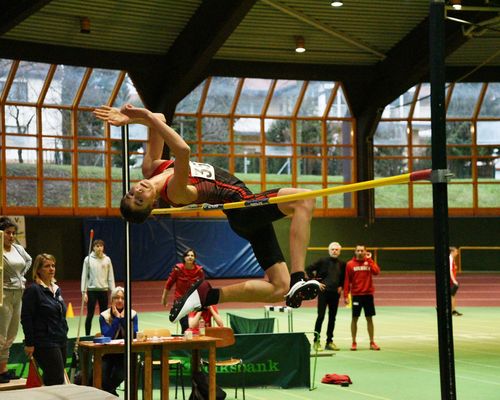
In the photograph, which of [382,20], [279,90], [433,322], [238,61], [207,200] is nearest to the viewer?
[207,200]

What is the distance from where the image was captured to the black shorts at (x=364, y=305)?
14.1m

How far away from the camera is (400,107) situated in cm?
2677

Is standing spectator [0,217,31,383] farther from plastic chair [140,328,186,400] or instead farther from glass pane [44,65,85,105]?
glass pane [44,65,85,105]

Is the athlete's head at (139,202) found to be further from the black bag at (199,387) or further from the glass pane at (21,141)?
the glass pane at (21,141)

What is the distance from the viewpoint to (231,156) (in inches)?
1011

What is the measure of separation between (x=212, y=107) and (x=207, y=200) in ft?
62.6

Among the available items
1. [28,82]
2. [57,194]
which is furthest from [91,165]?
[28,82]

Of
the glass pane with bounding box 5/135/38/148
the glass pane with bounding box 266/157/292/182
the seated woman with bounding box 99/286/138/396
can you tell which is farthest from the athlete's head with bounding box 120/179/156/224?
the glass pane with bounding box 266/157/292/182

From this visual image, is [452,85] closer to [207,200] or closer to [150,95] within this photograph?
[150,95]

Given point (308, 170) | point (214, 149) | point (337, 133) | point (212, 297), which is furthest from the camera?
point (337, 133)

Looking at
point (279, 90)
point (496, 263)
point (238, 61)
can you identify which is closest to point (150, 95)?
point (238, 61)

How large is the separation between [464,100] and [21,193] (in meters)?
13.3

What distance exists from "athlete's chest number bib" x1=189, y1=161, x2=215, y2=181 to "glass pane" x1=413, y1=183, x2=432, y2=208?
21.0 m

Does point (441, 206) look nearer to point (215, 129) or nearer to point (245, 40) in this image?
point (245, 40)
